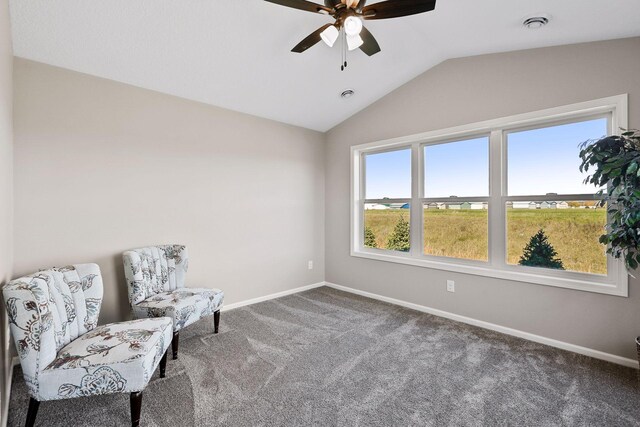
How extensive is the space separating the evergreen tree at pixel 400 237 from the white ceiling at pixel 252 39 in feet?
5.95

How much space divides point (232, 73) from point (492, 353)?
11.8 feet

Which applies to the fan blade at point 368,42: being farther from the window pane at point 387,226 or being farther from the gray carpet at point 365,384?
the gray carpet at point 365,384

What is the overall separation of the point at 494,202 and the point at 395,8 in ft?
7.25

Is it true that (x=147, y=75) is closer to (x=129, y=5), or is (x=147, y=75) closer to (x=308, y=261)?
(x=129, y=5)

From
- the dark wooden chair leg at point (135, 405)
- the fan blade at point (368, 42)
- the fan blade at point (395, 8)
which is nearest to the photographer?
the dark wooden chair leg at point (135, 405)

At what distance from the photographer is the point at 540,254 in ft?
9.59

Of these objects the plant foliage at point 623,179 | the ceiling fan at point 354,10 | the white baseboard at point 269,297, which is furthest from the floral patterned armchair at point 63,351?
the plant foliage at point 623,179

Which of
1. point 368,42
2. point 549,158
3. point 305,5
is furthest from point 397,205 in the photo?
point 305,5

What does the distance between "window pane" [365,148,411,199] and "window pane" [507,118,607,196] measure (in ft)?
3.90

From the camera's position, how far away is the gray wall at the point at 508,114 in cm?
242

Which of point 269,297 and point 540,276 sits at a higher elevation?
point 540,276

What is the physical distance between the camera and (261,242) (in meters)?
3.97

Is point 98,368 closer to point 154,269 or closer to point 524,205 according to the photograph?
point 154,269

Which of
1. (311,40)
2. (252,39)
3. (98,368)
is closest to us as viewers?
(98,368)
